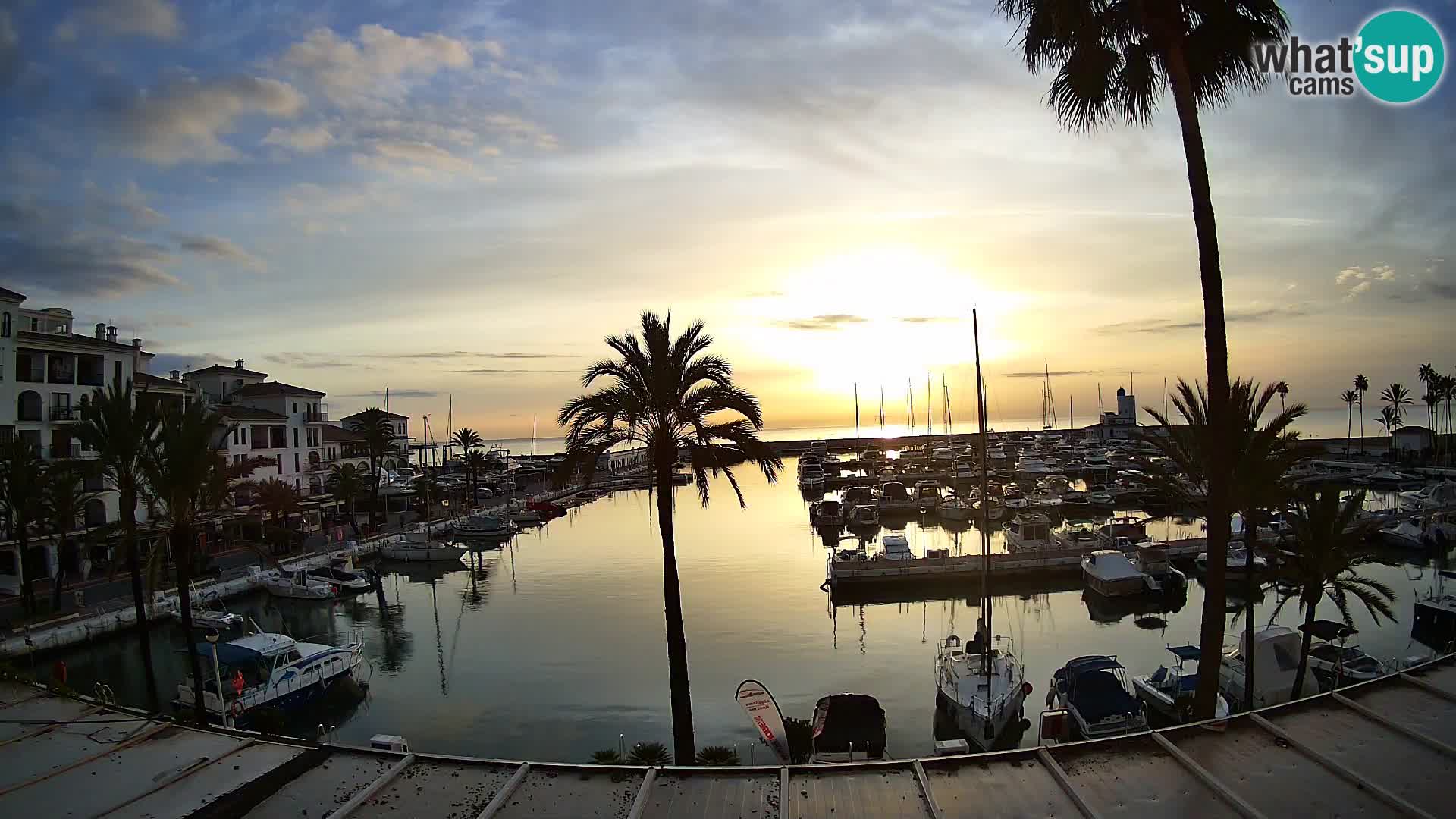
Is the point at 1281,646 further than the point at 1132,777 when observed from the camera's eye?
Yes

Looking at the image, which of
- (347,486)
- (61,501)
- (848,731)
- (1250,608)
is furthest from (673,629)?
(347,486)

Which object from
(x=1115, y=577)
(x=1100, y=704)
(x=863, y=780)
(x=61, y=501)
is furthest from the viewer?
(x=1115, y=577)

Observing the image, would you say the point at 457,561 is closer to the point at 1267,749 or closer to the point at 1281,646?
the point at 1281,646

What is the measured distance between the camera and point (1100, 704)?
761 inches

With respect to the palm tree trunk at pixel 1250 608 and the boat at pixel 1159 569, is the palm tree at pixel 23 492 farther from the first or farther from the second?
the boat at pixel 1159 569

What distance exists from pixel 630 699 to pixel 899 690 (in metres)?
8.66

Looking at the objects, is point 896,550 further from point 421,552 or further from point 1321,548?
point 421,552

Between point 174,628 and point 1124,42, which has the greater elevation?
point 1124,42

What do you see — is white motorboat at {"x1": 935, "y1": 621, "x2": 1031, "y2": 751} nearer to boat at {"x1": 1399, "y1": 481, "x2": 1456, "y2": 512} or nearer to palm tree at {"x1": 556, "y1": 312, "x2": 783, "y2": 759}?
palm tree at {"x1": 556, "y1": 312, "x2": 783, "y2": 759}

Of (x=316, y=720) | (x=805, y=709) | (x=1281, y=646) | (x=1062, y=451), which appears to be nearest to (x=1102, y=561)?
(x=1281, y=646)

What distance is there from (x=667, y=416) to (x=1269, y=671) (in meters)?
17.4

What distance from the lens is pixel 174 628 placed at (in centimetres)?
3534

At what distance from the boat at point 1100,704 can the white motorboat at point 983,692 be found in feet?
4.27

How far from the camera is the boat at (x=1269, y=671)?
2006cm
